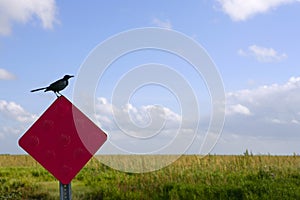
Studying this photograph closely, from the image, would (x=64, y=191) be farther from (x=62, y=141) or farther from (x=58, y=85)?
(x=58, y=85)

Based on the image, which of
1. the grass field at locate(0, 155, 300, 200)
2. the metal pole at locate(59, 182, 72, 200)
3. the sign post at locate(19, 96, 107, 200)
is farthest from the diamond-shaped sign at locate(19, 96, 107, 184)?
the grass field at locate(0, 155, 300, 200)

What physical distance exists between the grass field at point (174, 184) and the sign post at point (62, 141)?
303cm

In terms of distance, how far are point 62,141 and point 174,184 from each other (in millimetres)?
3952

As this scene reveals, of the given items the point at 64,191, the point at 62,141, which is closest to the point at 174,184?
the point at 64,191

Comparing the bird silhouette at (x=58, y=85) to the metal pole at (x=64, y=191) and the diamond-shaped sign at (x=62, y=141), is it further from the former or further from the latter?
the metal pole at (x=64, y=191)

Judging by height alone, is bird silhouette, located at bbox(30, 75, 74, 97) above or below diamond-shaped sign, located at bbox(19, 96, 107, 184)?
above

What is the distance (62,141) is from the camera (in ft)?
17.7

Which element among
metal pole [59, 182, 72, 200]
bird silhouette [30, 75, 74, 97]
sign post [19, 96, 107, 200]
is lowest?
metal pole [59, 182, 72, 200]

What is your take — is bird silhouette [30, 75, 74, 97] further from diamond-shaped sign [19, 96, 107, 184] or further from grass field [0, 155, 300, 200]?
grass field [0, 155, 300, 200]

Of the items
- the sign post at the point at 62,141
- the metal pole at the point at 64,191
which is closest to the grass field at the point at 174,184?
the metal pole at the point at 64,191

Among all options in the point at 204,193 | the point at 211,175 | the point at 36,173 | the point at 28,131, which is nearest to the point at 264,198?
the point at 204,193

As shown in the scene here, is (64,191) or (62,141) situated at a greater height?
(62,141)

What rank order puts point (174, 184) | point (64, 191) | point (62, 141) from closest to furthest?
point (62, 141) → point (64, 191) → point (174, 184)

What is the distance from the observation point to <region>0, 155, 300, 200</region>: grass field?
8.19 m
